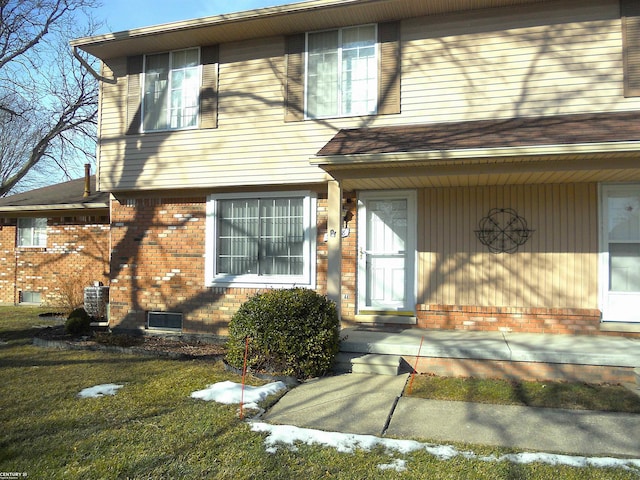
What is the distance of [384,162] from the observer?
22.0 ft

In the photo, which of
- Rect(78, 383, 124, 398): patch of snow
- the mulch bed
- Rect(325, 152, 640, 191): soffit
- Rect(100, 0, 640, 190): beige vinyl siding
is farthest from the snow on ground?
Rect(100, 0, 640, 190): beige vinyl siding

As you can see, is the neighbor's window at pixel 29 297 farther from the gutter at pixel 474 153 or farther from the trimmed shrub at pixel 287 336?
the gutter at pixel 474 153

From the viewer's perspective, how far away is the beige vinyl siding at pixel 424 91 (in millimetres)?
7262

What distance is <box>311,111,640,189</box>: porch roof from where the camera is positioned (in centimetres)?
611

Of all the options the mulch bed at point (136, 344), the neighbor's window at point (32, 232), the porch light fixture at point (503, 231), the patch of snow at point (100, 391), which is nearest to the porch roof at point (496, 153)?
the porch light fixture at point (503, 231)

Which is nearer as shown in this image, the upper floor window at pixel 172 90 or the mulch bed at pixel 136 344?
the mulch bed at pixel 136 344

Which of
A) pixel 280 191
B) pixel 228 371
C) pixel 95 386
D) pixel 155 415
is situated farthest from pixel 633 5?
pixel 95 386

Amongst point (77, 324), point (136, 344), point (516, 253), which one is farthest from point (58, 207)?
point (516, 253)

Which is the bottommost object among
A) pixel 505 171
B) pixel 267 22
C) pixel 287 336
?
pixel 287 336

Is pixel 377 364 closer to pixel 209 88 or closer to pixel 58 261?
pixel 209 88

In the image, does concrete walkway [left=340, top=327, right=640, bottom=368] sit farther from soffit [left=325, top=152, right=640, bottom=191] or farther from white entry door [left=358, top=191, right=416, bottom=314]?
soffit [left=325, top=152, right=640, bottom=191]

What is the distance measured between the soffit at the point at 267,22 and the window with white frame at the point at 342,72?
0.71 ft

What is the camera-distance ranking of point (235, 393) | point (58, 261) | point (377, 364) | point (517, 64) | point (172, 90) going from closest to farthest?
point (235, 393) < point (377, 364) < point (517, 64) < point (172, 90) < point (58, 261)

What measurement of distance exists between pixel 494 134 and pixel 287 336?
12.7 feet
